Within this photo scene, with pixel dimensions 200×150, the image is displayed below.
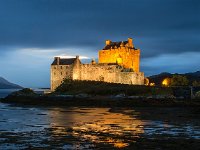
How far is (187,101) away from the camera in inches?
1879

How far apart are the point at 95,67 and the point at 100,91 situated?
8382 mm

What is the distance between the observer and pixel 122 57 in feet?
228

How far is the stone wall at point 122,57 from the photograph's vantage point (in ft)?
228

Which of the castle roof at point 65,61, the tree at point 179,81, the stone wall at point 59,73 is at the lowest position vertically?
the tree at point 179,81

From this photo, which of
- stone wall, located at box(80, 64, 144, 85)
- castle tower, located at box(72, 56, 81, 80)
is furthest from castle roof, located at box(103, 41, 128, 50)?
castle tower, located at box(72, 56, 81, 80)

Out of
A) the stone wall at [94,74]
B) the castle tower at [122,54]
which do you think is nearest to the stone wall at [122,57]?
the castle tower at [122,54]

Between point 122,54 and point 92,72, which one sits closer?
point 92,72

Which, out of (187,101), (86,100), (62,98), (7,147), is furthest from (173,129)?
(62,98)

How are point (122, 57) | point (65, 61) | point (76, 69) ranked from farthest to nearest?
point (122, 57) → point (65, 61) → point (76, 69)

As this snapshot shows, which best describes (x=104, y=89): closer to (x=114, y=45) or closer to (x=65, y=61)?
(x=65, y=61)

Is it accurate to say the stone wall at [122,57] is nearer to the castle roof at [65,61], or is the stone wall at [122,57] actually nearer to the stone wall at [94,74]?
the stone wall at [94,74]

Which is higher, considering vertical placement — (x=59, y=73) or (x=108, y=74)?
(x=59, y=73)

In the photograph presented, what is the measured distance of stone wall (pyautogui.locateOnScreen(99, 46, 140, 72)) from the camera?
6962 cm

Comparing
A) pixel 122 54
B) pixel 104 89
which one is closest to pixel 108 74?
pixel 122 54
